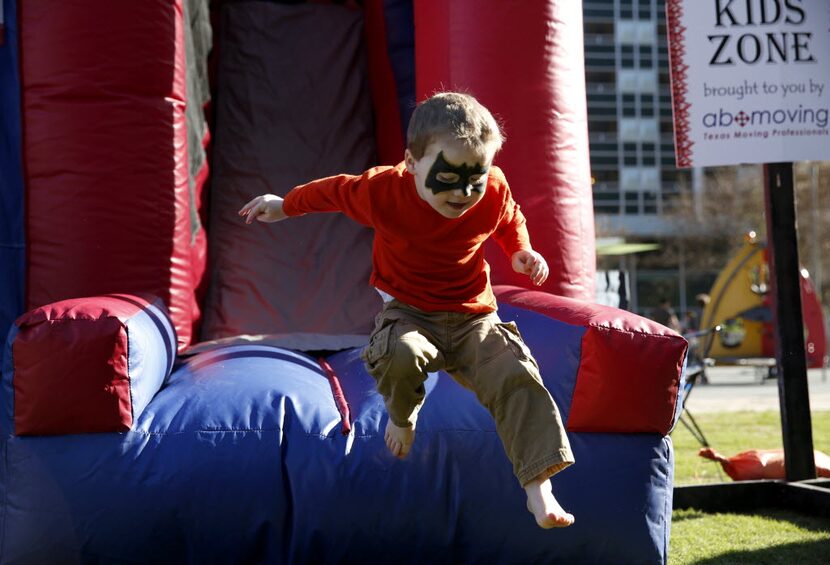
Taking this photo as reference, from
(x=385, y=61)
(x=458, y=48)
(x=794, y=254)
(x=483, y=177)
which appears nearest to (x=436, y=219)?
(x=483, y=177)

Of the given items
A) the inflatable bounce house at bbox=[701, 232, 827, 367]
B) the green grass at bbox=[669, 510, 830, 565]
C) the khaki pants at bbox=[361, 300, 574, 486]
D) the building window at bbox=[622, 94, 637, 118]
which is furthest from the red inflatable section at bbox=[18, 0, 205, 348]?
the building window at bbox=[622, 94, 637, 118]

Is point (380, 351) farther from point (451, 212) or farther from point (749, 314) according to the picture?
point (749, 314)

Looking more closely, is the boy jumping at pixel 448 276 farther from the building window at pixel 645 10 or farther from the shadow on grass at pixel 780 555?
the building window at pixel 645 10

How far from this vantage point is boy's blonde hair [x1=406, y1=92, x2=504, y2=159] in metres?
2.39

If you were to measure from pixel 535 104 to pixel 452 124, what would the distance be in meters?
1.50

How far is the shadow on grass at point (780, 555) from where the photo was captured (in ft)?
10.2

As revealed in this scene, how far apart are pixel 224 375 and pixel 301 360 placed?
464 millimetres

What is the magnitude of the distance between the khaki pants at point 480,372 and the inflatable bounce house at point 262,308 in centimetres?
35

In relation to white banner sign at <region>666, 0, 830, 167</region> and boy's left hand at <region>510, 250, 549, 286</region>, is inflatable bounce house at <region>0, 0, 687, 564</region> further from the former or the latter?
white banner sign at <region>666, 0, 830, 167</region>

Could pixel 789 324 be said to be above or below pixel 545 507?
above

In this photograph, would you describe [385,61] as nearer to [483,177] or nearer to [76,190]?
[76,190]

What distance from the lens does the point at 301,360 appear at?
11.4 ft

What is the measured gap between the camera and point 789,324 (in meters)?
4.12

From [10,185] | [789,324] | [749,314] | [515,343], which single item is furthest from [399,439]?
[749,314]
